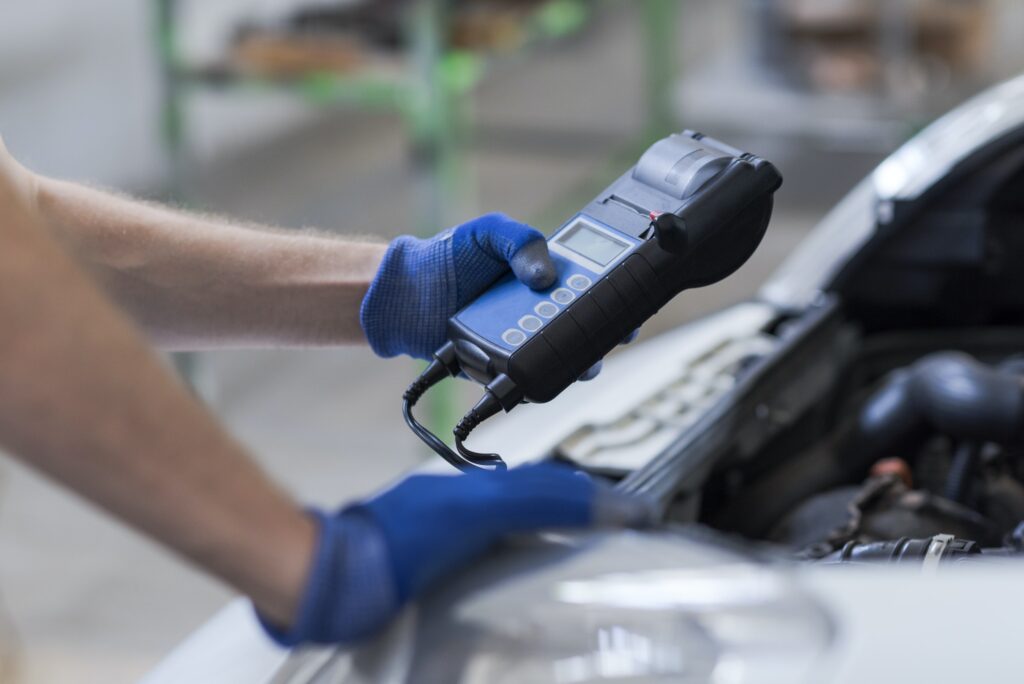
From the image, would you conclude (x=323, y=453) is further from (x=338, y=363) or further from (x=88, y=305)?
(x=88, y=305)

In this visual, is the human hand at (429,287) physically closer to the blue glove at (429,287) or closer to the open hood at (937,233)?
the blue glove at (429,287)

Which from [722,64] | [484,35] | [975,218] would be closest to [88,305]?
[975,218]

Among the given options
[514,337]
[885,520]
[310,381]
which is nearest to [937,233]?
[885,520]

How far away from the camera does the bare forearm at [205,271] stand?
1.17 metres

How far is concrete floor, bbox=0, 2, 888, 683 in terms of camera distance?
243cm

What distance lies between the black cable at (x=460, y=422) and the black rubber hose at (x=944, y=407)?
19.3 inches

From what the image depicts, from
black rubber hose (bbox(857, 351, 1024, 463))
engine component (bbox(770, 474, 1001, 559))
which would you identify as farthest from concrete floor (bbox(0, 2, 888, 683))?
black rubber hose (bbox(857, 351, 1024, 463))

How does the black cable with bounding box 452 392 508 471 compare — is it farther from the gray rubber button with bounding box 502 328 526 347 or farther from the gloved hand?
the gloved hand

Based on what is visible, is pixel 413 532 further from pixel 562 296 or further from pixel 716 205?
pixel 716 205

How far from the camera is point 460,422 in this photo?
1106mm

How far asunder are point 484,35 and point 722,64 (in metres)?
1.72

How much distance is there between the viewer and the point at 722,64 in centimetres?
479

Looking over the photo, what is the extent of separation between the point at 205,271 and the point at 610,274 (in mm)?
378

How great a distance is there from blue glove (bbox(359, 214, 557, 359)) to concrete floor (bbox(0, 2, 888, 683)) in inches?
15.9
